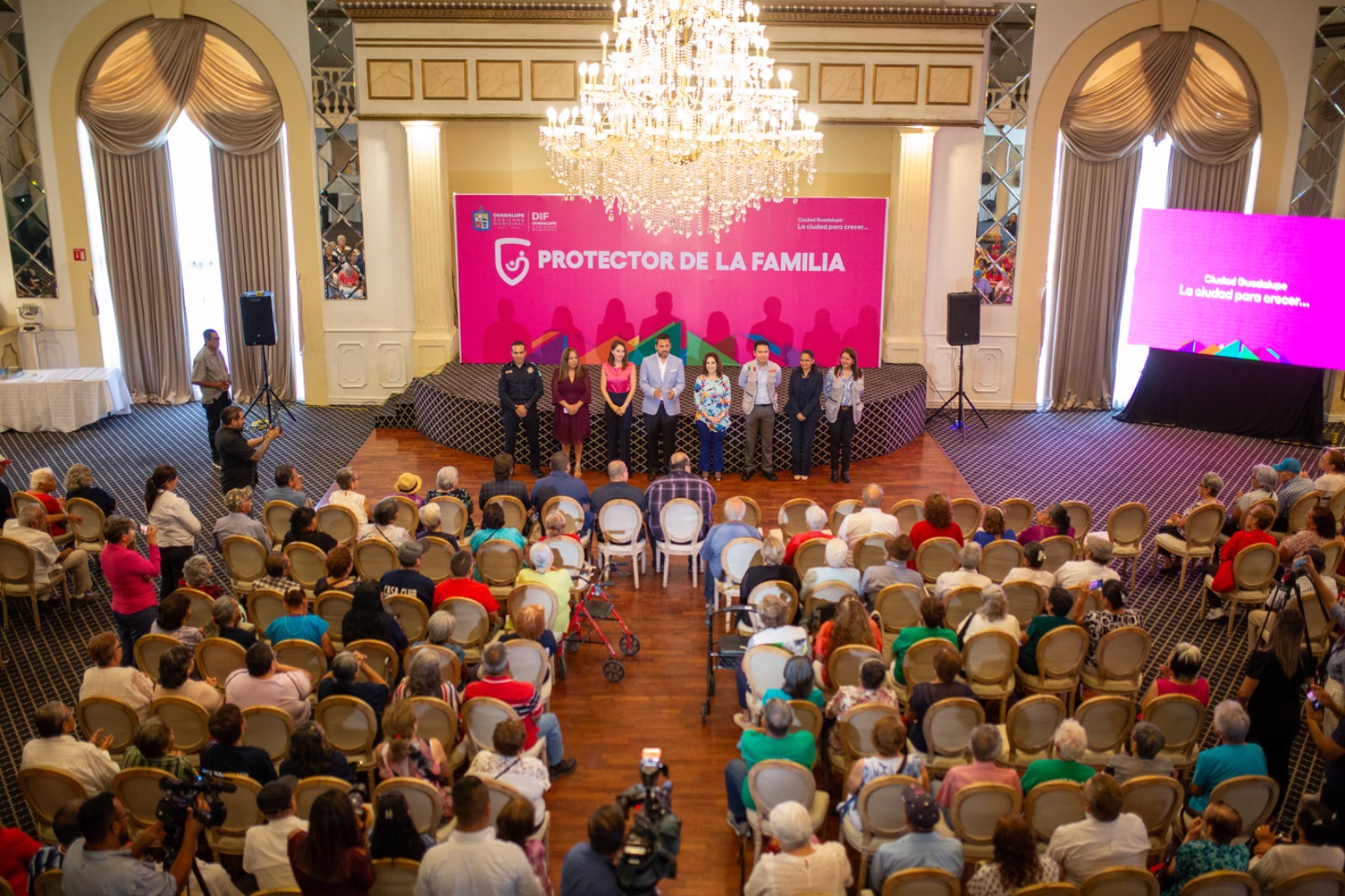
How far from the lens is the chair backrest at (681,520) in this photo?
874cm

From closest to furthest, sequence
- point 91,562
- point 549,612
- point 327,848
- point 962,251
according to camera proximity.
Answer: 1. point 327,848
2. point 549,612
3. point 91,562
4. point 962,251

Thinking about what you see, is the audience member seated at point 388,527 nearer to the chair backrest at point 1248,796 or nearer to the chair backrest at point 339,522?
the chair backrest at point 339,522

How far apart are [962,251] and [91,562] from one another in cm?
1021

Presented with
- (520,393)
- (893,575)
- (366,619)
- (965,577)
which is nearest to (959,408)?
(520,393)

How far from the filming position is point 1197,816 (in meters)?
5.40

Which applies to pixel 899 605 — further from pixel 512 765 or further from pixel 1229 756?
pixel 512 765

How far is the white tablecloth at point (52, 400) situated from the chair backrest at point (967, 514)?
10.2 m

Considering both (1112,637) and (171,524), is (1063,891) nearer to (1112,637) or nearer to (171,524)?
(1112,637)

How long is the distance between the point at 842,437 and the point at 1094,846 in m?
6.96

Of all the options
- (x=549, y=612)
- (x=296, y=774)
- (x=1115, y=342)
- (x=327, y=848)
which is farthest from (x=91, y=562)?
(x=1115, y=342)

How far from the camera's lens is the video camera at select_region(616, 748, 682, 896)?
426 cm

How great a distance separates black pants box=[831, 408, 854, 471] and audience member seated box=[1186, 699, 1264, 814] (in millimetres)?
6276

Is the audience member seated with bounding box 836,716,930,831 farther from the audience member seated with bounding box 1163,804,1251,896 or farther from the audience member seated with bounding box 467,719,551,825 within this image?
the audience member seated with bounding box 467,719,551,825

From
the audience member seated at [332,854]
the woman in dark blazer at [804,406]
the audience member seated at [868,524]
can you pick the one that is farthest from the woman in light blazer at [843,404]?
the audience member seated at [332,854]
